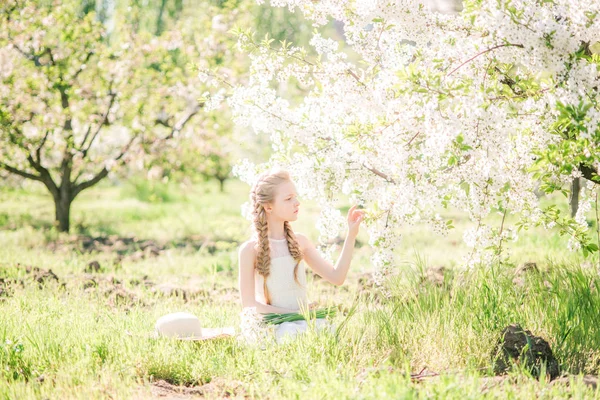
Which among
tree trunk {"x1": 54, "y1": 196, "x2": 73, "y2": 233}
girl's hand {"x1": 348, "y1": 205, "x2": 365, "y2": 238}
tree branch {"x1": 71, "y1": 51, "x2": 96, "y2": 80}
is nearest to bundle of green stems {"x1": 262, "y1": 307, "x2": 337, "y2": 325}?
girl's hand {"x1": 348, "y1": 205, "x2": 365, "y2": 238}

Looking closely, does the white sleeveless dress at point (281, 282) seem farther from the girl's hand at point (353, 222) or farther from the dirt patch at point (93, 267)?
the dirt patch at point (93, 267)

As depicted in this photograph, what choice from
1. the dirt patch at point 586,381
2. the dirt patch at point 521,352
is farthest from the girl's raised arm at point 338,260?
the dirt patch at point 586,381

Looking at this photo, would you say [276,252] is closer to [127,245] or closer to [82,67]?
[127,245]

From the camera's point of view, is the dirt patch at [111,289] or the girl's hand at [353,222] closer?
the girl's hand at [353,222]

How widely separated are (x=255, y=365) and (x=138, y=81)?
9.81 m

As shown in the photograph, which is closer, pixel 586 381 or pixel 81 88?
pixel 586 381

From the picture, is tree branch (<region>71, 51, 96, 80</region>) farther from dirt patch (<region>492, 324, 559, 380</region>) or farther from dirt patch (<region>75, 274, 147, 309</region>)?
dirt patch (<region>492, 324, 559, 380</region>)

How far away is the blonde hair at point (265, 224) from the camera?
15.5 ft

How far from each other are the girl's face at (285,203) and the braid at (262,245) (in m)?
0.09

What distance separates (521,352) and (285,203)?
6.38 feet

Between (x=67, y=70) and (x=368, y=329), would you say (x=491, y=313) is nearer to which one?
(x=368, y=329)

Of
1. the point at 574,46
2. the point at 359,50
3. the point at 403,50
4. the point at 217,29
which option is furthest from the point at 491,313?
the point at 217,29

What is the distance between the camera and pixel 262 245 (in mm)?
4742

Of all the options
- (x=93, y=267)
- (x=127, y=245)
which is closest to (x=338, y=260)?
(x=93, y=267)
